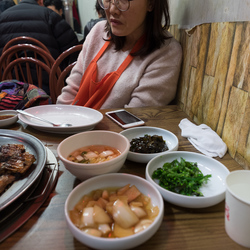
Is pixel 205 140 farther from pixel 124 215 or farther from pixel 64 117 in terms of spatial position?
pixel 64 117

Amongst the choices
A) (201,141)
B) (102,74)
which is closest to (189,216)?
(201,141)

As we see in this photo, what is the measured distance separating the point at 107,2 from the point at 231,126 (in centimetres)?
112

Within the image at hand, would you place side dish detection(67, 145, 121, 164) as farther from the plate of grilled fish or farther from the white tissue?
the white tissue

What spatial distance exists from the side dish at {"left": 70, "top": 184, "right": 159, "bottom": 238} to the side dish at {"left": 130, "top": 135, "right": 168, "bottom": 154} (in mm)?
286

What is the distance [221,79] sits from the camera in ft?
3.66

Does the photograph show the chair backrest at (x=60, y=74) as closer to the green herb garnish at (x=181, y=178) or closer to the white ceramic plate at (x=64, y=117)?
the white ceramic plate at (x=64, y=117)

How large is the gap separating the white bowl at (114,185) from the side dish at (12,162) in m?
0.23

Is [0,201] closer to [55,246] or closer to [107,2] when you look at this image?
[55,246]

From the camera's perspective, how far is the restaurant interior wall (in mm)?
937

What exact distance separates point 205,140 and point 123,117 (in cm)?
50

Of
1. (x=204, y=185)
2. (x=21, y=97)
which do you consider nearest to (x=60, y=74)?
(x=21, y=97)

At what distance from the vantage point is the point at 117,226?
0.60 metres

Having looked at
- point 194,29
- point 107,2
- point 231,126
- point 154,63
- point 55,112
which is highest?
point 107,2

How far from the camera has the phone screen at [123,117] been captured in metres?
1.32
